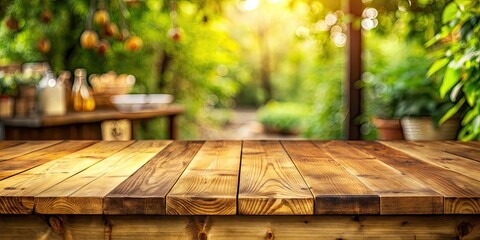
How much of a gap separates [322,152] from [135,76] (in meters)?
5.35

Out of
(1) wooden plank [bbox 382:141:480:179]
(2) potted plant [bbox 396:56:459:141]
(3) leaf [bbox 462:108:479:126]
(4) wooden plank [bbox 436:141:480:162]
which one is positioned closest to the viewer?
(1) wooden plank [bbox 382:141:480:179]

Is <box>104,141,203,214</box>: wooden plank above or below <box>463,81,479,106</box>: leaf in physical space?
below

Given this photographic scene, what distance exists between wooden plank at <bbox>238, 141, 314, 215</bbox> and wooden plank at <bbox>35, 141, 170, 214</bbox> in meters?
0.26

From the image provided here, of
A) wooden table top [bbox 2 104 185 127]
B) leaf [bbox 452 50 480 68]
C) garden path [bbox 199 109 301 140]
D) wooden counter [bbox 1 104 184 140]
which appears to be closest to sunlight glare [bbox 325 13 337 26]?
wooden table top [bbox 2 104 185 127]

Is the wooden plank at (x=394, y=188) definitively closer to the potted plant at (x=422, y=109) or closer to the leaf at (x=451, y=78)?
the leaf at (x=451, y=78)

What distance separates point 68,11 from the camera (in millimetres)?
5820

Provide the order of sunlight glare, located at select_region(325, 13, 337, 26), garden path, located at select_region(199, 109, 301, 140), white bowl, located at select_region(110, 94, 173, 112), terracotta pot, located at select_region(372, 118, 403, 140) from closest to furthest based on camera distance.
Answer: white bowl, located at select_region(110, 94, 173, 112) → terracotta pot, located at select_region(372, 118, 403, 140) → sunlight glare, located at select_region(325, 13, 337, 26) → garden path, located at select_region(199, 109, 301, 140)

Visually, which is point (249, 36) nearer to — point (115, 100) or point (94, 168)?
point (115, 100)

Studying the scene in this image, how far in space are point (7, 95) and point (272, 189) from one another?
2.62 metres

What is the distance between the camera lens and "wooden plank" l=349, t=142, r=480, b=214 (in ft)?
3.31

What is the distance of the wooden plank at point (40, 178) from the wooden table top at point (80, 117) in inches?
63.4

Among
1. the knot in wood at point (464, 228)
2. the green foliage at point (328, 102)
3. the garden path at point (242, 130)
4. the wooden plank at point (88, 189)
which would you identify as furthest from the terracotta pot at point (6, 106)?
the garden path at point (242, 130)

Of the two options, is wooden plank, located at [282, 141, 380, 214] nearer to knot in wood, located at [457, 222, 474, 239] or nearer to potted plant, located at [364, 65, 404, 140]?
knot in wood, located at [457, 222, 474, 239]

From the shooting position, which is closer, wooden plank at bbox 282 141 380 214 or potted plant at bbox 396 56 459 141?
wooden plank at bbox 282 141 380 214
